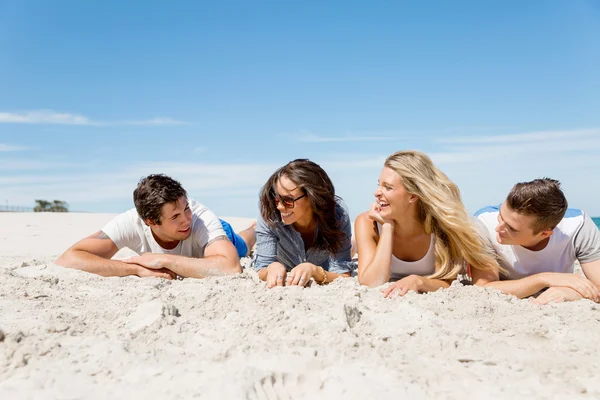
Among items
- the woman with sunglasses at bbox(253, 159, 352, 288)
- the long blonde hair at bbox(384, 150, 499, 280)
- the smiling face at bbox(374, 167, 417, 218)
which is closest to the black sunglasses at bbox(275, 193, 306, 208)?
the woman with sunglasses at bbox(253, 159, 352, 288)

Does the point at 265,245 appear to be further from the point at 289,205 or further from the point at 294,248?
the point at 289,205

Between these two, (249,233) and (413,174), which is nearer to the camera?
(413,174)

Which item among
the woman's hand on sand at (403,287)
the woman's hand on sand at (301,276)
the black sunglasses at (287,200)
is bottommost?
the woman's hand on sand at (403,287)

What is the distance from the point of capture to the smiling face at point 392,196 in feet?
14.0

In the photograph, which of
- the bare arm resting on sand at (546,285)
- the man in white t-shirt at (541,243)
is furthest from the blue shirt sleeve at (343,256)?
the bare arm resting on sand at (546,285)

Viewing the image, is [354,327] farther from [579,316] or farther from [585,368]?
[579,316]

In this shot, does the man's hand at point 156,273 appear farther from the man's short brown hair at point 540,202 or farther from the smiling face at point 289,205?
the man's short brown hair at point 540,202

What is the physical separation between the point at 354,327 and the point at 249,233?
15.3 ft

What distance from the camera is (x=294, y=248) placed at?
4.99 m

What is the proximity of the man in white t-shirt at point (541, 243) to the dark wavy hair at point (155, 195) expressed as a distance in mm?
2807

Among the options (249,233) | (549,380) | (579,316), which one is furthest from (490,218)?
(249,233)

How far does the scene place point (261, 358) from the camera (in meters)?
2.64

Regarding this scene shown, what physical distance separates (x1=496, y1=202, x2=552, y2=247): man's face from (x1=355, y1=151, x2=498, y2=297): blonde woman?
0.21 metres

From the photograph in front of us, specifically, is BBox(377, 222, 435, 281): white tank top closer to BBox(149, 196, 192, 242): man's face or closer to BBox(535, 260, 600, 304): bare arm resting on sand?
BBox(535, 260, 600, 304): bare arm resting on sand
